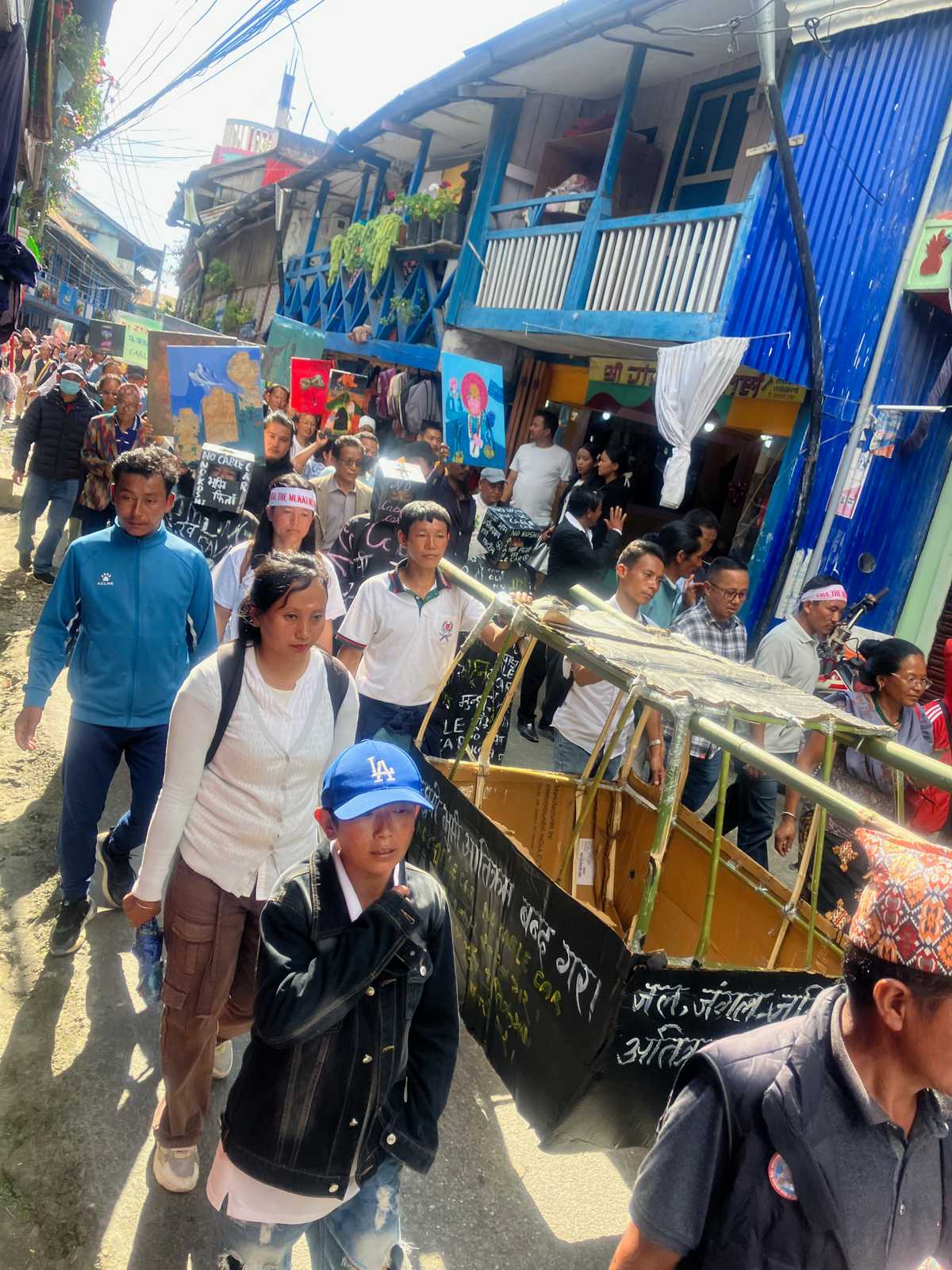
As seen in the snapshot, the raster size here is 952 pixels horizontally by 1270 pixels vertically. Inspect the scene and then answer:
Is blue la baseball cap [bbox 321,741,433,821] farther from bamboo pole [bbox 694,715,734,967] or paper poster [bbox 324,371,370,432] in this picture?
paper poster [bbox 324,371,370,432]

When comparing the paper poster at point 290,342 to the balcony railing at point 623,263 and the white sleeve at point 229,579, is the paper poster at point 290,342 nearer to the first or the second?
the balcony railing at point 623,263

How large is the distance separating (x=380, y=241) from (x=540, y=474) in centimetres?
563

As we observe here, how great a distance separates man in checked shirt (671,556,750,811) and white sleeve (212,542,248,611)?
2.29 metres

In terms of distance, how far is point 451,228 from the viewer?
11.6m

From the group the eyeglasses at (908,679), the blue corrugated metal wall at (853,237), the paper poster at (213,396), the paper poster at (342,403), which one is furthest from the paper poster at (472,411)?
the eyeglasses at (908,679)

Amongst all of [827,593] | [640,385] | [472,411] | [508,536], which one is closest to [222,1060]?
[827,593]

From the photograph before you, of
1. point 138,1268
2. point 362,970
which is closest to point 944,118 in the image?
point 362,970

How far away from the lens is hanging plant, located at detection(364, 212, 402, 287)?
12844 millimetres

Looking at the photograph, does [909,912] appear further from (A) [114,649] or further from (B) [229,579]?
(B) [229,579]

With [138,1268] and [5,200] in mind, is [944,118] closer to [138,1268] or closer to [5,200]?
[5,200]

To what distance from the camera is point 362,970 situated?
1.79m

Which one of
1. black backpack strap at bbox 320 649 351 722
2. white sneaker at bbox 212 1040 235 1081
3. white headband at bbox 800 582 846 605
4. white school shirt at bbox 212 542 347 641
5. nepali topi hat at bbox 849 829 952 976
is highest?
white headband at bbox 800 582 846 605

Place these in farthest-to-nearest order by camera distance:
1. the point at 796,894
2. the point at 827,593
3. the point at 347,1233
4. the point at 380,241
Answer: the point at 380,241, the point at 827,593, the point at 796,894, the point at 347,1233

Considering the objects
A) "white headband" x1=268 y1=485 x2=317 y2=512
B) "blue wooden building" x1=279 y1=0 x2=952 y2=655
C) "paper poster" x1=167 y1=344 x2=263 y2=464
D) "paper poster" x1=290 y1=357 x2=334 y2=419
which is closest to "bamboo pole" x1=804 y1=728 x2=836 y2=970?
"white headband" x1=268 y1=485 x2=317 y2=512
